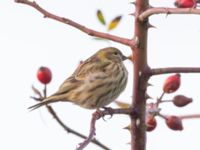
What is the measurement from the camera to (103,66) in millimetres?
6875

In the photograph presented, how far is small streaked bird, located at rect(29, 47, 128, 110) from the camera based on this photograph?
6.00 meters

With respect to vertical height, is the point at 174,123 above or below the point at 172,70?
below

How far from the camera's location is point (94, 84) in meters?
6.42

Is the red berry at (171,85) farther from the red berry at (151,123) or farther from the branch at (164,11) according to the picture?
the branch at (164,11)

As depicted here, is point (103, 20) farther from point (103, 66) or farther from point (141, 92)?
point (103, 66)

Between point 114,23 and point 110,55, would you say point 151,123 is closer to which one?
point 114,23

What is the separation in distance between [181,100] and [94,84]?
2.99m

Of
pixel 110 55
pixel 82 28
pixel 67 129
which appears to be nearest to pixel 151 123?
pixel 67 129

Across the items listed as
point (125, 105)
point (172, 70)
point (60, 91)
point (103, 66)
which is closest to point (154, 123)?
point (125, 105)

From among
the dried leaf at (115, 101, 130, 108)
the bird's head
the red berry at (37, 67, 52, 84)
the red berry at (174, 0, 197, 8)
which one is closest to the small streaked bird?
the bird's head

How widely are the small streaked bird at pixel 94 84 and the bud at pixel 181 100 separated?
2194 millimetres

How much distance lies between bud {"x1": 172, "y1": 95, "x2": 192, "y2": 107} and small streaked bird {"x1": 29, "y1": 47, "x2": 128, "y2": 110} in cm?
219

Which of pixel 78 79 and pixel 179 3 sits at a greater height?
pixel 179 3

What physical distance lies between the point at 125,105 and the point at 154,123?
34cm
